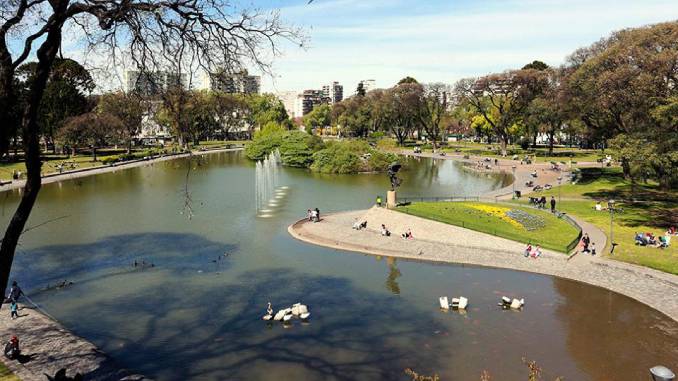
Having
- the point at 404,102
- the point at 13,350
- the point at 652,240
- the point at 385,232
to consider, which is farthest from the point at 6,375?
the point at 404,102

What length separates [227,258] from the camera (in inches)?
1342

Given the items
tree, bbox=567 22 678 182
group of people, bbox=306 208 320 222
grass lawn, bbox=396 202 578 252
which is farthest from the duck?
tree, bbox=567 22 678 182

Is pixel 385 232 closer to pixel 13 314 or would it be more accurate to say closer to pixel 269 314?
pixel 269 314

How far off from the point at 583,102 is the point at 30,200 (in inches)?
2339

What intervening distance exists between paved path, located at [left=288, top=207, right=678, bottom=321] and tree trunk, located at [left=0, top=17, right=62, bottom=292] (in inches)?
1032

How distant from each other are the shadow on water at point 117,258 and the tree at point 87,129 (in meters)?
64.0

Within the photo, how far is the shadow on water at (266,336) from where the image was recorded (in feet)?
64.6

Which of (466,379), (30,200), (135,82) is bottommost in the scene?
(466,379)

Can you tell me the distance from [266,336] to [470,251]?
18093 millimetres

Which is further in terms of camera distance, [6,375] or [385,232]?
[385,232]

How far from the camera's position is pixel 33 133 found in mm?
10984

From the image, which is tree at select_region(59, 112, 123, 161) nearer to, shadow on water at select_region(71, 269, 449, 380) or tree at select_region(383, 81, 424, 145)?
tree at select_region(383, 81, 424, 145)

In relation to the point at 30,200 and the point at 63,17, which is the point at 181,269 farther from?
the point at 63,17

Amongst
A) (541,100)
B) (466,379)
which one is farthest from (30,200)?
(541,100)
